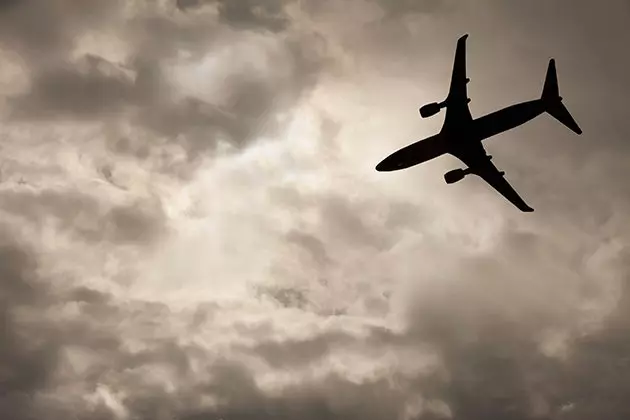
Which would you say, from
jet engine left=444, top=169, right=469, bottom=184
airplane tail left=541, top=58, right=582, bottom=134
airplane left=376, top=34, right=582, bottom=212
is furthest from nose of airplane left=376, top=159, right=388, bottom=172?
airplane tail left=541, top=58, right=582, bottom=134

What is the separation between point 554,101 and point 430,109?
17.5 meters

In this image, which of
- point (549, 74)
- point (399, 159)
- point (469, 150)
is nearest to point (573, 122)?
point (549, 74)

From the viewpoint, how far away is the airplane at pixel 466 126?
91.3m

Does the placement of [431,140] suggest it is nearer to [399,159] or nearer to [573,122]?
[399,159]

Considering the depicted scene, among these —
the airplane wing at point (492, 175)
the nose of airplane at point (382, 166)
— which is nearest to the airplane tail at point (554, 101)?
the airplane wing at point (492, 175)

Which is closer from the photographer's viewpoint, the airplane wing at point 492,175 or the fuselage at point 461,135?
the fuselage at point 461,135

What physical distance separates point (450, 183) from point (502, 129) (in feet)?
38.4

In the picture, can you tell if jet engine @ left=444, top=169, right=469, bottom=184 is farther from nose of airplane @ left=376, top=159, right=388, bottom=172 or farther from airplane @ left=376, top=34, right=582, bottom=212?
nose of airplane @ left=376, top=159, right=388, bottom=172

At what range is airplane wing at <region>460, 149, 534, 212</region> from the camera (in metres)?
97.9

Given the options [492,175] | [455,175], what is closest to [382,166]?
[455,175]

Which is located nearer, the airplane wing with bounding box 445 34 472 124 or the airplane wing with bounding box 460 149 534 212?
the airplane wing with bounding box 445 34 472 124

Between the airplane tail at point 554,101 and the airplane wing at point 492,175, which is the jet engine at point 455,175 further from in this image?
the airplane tail at point 554,101

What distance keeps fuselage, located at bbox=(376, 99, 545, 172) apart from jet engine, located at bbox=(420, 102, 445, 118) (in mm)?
3773

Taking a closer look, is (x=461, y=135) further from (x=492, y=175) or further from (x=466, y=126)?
(x=492, y=175)
